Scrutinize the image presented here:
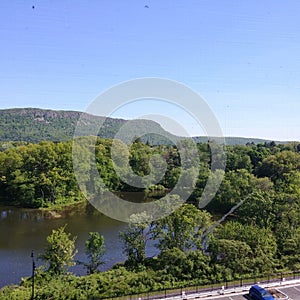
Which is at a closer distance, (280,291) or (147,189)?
Answer: (280,291)

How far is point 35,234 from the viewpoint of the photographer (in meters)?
16.2

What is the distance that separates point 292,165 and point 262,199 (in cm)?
1372

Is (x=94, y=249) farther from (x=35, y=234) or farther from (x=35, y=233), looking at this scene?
(x=35, y=233)

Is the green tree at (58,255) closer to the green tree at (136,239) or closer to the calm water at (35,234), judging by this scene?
the calm water at (35,234)

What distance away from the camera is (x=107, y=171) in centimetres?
2744

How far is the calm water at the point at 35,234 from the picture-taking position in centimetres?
1197

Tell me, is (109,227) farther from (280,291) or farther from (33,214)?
(280,291)

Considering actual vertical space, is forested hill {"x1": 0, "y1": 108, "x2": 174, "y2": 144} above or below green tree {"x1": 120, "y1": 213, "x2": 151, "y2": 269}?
above

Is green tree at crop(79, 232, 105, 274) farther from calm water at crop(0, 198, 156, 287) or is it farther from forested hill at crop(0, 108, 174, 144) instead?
forested hill at crop(0, 108, 174, 144)

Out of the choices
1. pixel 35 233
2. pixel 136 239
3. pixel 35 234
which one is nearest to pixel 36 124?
pixel 35 233

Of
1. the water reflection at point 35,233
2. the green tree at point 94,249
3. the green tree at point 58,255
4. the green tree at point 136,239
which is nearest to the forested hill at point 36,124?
the water reflection at point 35,233

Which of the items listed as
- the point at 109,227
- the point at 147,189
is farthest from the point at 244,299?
the point at 147,189

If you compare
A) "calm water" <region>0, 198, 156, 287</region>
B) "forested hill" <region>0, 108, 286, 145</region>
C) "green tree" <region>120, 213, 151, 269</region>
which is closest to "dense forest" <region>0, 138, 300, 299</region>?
"green tree" <region>120, 213, 151, 269</region>

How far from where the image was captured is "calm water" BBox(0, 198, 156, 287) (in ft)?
39.3
